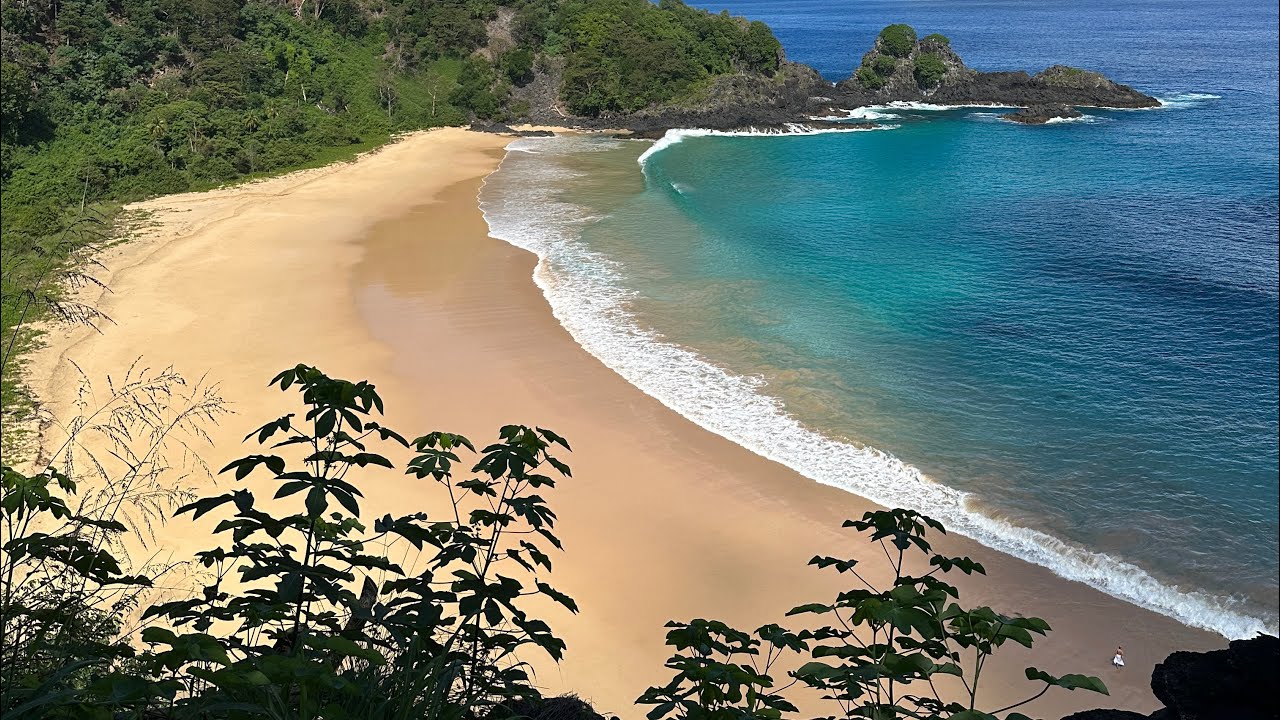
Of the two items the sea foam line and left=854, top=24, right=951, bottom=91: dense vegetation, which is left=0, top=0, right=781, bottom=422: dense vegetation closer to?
left=854, top=24, right=951, bottom=91: dense vegetation

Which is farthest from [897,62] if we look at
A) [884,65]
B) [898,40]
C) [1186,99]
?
[1186,99]

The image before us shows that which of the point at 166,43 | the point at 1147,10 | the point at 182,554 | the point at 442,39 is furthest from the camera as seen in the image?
the point at 1147,10

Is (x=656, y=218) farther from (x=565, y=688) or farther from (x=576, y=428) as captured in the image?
(x=565, y=688)

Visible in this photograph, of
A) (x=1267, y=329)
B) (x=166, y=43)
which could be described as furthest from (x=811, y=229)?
(x=166, y=43)

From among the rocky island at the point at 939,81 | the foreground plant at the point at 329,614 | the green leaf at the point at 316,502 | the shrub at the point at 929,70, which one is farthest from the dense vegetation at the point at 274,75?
the green leaf at the point at 316,502

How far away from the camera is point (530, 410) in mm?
16828

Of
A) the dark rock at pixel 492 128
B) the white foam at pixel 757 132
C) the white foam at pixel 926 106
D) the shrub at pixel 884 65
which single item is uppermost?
the shrub at pixel 884 65

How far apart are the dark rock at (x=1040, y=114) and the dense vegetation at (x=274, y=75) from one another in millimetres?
14818

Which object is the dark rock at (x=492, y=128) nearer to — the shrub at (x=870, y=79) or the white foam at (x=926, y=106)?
the white foam at (x=926, y=106)

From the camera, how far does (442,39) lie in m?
54.7

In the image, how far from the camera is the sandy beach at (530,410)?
37.0ft

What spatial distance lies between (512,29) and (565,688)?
171 ft

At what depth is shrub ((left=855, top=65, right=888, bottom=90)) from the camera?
6072 centimetres

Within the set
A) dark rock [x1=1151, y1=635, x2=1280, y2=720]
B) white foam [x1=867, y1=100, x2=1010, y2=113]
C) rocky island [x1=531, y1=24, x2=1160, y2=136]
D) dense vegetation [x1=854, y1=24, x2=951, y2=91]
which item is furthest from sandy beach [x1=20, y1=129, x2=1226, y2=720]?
dense vegetation [x1=854, y1=24, x2=951, y2=91]
